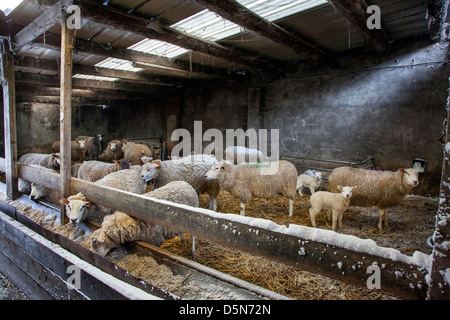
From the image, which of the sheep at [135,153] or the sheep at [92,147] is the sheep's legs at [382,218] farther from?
the sheep at [92,147]

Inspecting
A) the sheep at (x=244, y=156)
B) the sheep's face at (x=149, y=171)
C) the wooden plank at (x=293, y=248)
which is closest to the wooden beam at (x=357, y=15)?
the wooden plank at (x=293, y=248)

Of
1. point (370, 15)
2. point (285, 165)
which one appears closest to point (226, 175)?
point (285, 165)

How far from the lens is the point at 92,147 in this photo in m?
13.2

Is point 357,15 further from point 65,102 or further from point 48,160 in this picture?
point 48,160

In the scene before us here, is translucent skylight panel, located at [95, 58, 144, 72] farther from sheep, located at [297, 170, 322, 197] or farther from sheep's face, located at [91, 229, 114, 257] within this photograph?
sheep, located at [297, 170, 322, 197]

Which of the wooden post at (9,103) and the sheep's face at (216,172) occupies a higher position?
the wooden post at (9,103)

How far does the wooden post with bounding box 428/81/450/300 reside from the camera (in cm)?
109

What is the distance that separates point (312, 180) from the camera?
680cm

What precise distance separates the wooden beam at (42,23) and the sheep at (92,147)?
819 centimetres

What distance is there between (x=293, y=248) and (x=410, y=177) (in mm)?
4306

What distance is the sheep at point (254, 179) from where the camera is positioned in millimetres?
5340

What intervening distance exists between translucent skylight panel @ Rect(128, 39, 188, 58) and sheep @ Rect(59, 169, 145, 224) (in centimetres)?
335

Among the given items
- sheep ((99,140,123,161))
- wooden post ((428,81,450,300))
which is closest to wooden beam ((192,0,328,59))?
wooden post ((428,81,450,300))
